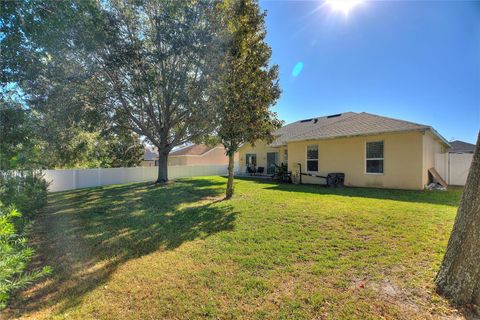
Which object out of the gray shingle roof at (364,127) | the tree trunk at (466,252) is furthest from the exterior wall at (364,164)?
the tree trunk at (466,252)

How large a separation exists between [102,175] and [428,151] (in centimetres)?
2036

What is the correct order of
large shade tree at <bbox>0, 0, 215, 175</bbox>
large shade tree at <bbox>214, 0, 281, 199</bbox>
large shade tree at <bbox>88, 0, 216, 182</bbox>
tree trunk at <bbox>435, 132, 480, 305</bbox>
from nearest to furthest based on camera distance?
tree trunk at <bbox>435, 132, 480, 305</bbox> → large shade tree at <bbox>0, 0, 215, 175</bbox> → large shade tree at <bbox>214, 0, 281, 199</bbox> → large shade tree at <bbox>88, 0, 216, 182</bbox>

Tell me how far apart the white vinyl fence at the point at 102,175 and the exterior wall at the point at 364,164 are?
38.6ft

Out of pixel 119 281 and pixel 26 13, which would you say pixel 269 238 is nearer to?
pixel 119 281

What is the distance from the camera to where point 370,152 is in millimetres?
11945

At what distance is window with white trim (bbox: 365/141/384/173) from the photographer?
459 inches

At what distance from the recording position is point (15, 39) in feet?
15.0

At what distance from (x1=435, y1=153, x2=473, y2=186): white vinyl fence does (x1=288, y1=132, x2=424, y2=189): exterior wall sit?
280cm

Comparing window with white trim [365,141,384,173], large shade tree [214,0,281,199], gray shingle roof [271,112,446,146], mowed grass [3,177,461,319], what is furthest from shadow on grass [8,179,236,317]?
window with white trim [365,141,384,173]

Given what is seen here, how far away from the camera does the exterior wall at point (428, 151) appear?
10750 mm

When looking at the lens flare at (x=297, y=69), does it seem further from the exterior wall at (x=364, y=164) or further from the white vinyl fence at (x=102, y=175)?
the white vinyl fence at (x=102, y=175)

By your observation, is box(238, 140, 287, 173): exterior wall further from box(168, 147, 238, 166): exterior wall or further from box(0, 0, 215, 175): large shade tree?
box(168, 147, 238, 166): exterior wall

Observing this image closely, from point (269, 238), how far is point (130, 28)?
11.9 meters

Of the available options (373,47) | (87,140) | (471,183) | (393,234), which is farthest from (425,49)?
(87,140)
